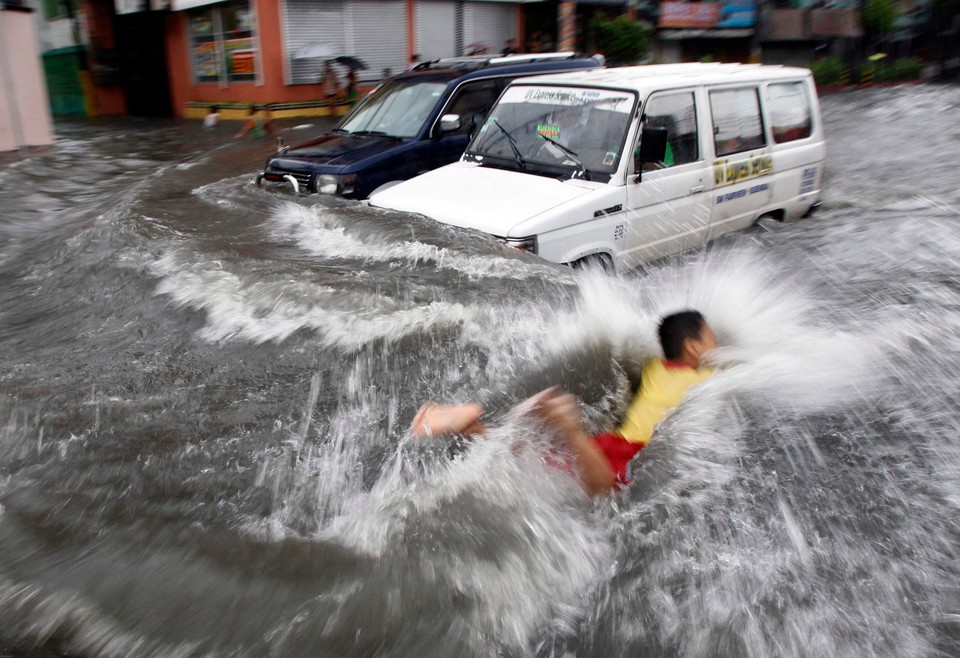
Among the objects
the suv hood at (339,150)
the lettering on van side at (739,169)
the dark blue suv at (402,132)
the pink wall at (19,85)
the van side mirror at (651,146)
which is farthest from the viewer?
the pink wall at (19,85)

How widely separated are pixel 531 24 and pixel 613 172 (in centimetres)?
1875

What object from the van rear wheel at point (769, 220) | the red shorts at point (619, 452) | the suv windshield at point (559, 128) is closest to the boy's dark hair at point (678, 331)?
the red shorts at point (619, 452)

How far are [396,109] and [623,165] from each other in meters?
3.38

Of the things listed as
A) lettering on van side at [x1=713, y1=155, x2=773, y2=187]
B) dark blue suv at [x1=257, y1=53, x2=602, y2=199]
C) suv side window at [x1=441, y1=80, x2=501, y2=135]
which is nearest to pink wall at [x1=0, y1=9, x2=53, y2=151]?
dark blue suv at [x1=257, y1=53, x2=602, y2=199]

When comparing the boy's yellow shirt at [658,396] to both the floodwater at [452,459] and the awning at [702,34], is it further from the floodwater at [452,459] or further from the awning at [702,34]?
the awning at [702,34]

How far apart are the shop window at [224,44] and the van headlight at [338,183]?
12.2 meters

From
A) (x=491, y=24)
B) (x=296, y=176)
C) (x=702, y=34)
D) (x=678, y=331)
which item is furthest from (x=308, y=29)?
(x=678, y=331)

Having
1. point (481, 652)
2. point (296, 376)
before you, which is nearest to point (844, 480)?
point (481, 652)

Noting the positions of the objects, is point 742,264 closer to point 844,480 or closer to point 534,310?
point 534,310

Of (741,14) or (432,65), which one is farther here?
(741,14)

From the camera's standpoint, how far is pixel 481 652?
8.11ft

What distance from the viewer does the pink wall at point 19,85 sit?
1349 centimetres

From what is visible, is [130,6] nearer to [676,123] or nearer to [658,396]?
[676,123]

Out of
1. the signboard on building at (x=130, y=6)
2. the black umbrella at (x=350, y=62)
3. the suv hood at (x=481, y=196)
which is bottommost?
the suv hood at (x=481, y=196)
